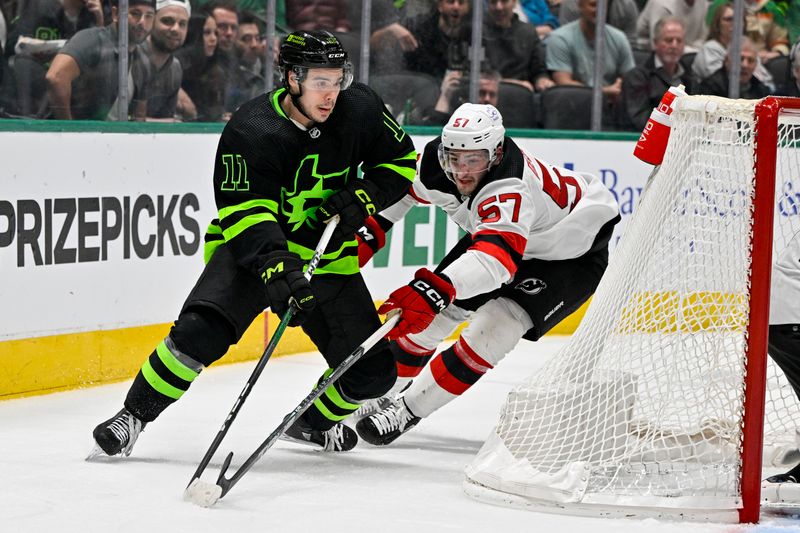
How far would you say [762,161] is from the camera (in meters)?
2.68

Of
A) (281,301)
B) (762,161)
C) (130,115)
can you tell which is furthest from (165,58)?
(762,161)

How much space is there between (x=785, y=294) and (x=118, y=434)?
1589 mm

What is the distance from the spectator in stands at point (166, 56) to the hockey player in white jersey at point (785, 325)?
8.04 ft

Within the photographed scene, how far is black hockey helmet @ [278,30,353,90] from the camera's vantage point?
3039mm

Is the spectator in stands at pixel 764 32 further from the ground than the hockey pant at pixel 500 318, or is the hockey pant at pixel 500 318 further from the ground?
the spectator in stands at pixel 764 32

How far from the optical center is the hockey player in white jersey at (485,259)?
3.12 m

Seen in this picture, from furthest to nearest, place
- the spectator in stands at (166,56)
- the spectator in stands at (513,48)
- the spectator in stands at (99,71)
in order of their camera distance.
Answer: the spectator in stands at (513,48), the spectator in stands at (166,56), the spectator in stands at (99,71)

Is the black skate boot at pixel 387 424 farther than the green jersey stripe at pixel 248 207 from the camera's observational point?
Yes

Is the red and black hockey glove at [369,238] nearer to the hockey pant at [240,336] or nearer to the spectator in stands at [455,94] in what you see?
the hockey pant at [240,336]

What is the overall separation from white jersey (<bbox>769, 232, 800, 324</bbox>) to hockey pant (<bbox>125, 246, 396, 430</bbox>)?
96 cm

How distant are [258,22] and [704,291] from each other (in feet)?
8.47

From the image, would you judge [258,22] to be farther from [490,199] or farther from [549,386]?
[549,386]

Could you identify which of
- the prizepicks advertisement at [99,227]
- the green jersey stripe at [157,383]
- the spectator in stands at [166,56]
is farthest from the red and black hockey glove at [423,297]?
the spectator in stands at [166,56]

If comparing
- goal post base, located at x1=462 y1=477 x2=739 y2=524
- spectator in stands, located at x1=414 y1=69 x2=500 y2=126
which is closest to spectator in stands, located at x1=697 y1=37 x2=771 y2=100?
spectator in stands, located at x1=414 y1=69 x2=500 y2=126
